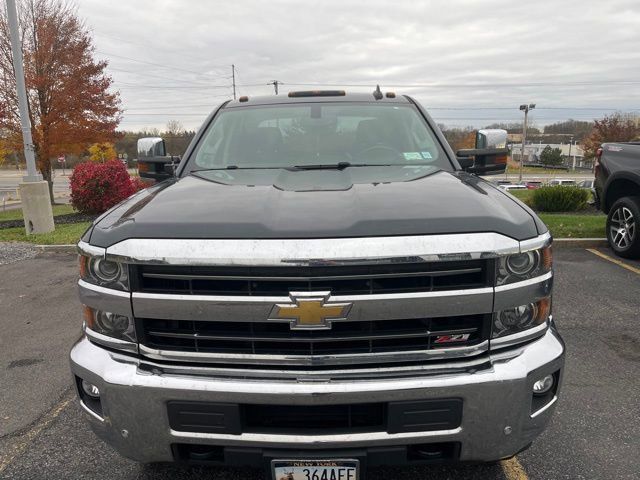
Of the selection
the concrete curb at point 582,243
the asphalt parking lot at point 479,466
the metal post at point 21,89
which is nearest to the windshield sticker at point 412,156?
the asphalt parking lot at point 479,466

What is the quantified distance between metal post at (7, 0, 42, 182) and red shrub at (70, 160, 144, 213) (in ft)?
6.70

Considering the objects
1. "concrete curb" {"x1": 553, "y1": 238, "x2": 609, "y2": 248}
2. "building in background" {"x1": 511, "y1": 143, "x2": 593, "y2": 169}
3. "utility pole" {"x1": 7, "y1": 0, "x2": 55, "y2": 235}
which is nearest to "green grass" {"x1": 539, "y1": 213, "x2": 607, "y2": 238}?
"concrete curb" {"x1": 553, "y1": 238, "x2": 609, "y2": 248}

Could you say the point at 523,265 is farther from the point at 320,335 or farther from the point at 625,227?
the point at 625,227

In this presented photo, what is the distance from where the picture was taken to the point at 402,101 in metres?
3.72

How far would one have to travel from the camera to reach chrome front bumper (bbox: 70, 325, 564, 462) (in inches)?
70.0

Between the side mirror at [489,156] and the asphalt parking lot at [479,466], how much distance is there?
163 centimetres

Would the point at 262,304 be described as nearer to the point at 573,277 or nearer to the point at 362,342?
the point at 362,342

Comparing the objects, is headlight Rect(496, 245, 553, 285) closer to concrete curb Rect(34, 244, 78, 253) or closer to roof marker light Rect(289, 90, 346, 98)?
roof marker light Rect(289, 90, 346, 98)

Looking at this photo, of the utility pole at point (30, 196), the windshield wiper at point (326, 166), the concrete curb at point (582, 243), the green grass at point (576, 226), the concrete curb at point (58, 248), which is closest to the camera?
the windshield wiper at point (326, 166)

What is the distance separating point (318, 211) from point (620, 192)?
657 centimetres

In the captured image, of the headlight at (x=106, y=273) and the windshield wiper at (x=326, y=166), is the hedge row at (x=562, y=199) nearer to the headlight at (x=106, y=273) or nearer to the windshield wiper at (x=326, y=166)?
the windshield wiper at (x=326, y=166)

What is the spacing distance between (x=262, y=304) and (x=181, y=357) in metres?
0.43

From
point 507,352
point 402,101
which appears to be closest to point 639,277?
point 402,101

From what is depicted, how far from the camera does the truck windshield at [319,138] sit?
3.10 m
